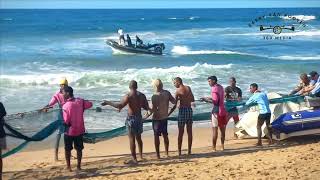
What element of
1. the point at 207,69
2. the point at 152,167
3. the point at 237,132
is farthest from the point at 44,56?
the point at 152,167

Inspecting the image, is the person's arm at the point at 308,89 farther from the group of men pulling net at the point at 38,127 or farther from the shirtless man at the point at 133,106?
the shirtless man at the point at 133,106

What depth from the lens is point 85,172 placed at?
8039 mm

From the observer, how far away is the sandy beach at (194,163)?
759 cm

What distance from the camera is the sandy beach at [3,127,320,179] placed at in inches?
299

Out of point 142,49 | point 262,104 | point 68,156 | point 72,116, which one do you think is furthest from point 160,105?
point 142,49

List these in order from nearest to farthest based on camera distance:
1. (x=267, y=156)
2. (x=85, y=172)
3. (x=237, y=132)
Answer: (x=85, y=172)
(x=267, y=156)
(x=237, y=132)

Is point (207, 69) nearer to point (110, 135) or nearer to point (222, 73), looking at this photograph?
point (222, 73)

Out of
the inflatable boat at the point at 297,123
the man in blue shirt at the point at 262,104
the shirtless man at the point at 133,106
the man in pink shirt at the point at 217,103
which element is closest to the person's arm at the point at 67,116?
the shirtless man at the point at 133,106

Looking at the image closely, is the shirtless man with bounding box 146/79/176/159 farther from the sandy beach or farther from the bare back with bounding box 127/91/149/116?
the sandy beach

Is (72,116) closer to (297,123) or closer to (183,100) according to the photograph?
(183,100)

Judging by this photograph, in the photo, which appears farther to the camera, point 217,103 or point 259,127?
point 259,127

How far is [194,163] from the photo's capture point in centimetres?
834

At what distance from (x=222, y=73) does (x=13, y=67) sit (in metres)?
10.7

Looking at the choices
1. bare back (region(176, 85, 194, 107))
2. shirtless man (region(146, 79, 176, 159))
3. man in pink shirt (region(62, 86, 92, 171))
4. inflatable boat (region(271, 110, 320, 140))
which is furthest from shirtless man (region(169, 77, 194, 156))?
inflatable boat (region(271, 110, 320, 140))
